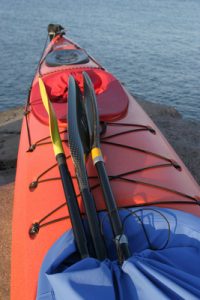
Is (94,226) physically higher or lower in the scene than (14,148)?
higher

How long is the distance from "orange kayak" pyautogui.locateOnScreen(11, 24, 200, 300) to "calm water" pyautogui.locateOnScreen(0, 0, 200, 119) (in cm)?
505

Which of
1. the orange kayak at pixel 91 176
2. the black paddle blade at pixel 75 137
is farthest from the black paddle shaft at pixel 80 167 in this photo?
the orange kayak at pixel 91 176

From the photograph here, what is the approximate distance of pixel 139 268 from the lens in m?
1.59

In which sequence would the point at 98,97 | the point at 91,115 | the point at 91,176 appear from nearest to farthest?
1. the point at 91,176
2. the point at 91,115
3. the point at 98,97

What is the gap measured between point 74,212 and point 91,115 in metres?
1.13

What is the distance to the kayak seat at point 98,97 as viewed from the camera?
339 cm

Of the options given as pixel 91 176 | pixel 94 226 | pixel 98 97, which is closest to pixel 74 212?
pixel 94 226

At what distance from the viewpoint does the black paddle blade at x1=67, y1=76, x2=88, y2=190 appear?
2.32 meters

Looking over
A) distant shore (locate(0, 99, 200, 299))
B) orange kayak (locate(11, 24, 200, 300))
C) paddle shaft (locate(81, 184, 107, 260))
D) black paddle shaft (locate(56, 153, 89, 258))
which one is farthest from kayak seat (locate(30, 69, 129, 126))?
paddle shaft (locate(81, 184, 107, 260))

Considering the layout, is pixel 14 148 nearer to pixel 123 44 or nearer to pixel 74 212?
pixel 74 212

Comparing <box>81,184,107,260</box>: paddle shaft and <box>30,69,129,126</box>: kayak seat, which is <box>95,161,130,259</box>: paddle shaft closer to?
<box>81,184,107,260</box>: paddle shaft

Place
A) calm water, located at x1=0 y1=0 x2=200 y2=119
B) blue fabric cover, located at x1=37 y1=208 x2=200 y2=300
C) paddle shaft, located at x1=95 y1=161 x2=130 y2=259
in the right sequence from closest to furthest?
blue fabric cover, located at x1=37 y1=208 x2=200 y2=300 < paddle shaft, located at x1=95 y1=161 x2=130 y2=259 < calm water, located at x1=0 y1=0 x2=200 y2=119

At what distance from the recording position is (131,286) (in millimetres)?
1547

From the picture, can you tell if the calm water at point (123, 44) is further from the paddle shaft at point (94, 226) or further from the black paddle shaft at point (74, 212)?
the paddle shaft at point (94, 226)
